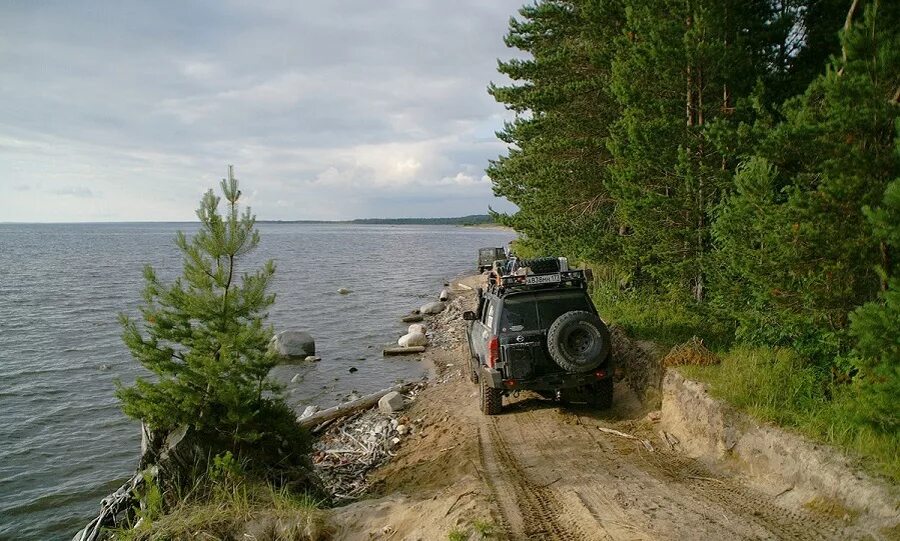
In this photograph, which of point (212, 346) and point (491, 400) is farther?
point (491, 400)

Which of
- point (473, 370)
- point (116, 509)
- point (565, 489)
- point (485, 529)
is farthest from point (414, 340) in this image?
point (485, 529)

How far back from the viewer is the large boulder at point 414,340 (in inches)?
795

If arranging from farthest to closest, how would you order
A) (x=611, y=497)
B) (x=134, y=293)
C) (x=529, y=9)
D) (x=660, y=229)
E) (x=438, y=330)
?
1. (x=134, y=293)
2. (x=438, y=330)
3. (x=529, y=9)
4. (x=660, y=229)
5. (x=611, y=497)

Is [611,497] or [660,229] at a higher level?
[660,229]

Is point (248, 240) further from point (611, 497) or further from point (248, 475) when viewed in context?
point (611, 497)

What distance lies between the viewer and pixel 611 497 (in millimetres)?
6094

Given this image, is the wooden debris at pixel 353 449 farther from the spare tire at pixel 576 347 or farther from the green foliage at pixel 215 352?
the spare tire at pixel 576 347

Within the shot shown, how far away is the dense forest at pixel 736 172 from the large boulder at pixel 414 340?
5.37 metres

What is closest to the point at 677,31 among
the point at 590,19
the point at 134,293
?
the point at 590,19

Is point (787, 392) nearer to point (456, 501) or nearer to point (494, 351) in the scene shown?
point (494, 351)

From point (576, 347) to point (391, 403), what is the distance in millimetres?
5558

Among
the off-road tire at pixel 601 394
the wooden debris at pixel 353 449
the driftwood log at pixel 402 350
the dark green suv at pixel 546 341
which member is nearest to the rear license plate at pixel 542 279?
the dark green suv at pixel 546 341

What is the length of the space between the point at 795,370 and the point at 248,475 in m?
7.50

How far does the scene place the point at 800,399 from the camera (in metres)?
6.66
